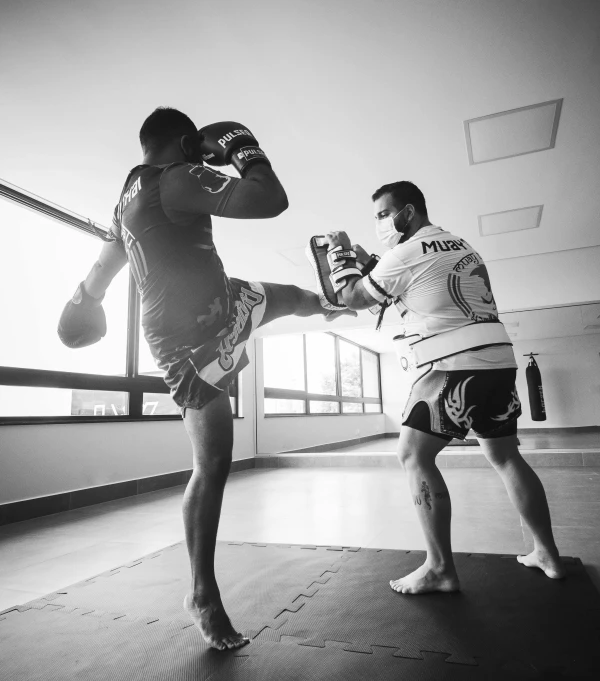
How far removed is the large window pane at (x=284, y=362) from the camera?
23.4ft

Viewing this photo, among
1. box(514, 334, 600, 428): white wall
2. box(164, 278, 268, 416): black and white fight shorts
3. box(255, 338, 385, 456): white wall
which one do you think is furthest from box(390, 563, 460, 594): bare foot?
box(514, 334, 600, 428): white wall

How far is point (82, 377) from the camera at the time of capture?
3.72 m

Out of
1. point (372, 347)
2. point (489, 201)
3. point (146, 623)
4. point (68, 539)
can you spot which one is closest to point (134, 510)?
point (68, 539)

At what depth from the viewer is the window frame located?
3.28 metres

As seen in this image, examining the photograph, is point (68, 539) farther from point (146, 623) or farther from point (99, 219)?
point (99, 219)

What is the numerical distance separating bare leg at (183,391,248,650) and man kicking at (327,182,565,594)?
24.4 inches

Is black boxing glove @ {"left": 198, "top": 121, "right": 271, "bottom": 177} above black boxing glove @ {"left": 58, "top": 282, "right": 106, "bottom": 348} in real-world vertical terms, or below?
above

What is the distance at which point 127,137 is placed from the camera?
10.1 ft

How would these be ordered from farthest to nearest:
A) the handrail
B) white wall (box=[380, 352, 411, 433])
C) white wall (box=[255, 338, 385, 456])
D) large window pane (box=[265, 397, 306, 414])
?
white wall (box=[380, 352, 411, 433]) < large window pane (box=[265, 397, 306, 414]) < white wall (box=[255, 338, 385, 456]) < the handrail

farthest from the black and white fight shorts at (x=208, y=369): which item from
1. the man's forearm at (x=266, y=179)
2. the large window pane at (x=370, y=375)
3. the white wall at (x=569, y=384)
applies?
the large window pane at (x=370, y=375)

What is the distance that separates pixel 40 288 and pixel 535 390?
7899mm

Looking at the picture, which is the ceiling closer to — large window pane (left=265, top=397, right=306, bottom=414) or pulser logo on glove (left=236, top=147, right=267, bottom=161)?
pulser logo on glove (left=236, top=147, right=267, bottom=161)

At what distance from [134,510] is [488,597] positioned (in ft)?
8.79

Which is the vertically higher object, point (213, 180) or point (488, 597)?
point (213, 180)
